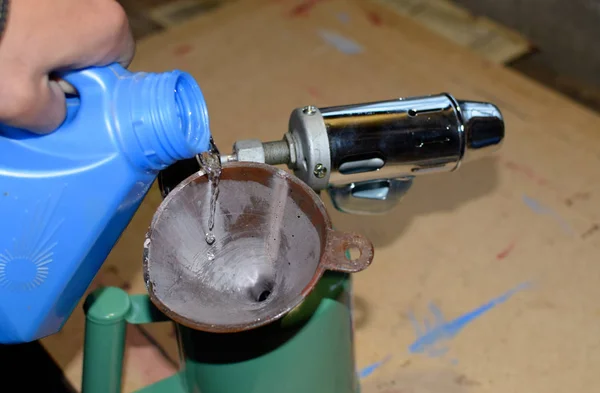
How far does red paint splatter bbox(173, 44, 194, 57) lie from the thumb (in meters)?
0.56

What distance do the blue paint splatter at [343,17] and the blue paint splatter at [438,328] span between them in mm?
492

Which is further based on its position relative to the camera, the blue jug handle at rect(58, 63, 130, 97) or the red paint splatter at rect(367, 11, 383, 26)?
the red paint splatter at rect(367, 11, 383, 26)

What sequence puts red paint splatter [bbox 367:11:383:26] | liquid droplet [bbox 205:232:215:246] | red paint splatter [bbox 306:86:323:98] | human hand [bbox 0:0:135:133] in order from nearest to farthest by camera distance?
human hand [bbox 0:0:135:133], liquid droplet [bbox 205:232:215:246], red paint splatter [bbox 306:86:323:98], red paint splatter [bbox 367:11:383:26]

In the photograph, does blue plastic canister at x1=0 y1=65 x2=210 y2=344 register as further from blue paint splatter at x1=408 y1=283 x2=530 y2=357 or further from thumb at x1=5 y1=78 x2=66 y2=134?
blue paint splatter at x1=408 y1=283 x2=530 y2=357

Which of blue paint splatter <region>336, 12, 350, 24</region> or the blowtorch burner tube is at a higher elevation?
the blowtorch burner tube

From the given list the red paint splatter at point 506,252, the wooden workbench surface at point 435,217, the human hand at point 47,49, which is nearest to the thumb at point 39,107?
the human hand at point 47,49

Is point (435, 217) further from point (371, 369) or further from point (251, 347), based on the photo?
point (251, 347)

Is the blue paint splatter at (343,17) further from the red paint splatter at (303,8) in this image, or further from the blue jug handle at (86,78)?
the blue jug handle at (86,78)

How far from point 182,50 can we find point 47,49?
599 millimetres

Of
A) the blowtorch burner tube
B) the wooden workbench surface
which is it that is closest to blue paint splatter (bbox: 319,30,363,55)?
the wooden workbench surface

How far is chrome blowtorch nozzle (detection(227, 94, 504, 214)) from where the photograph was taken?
18.7 inches

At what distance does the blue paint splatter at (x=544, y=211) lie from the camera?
0.73m

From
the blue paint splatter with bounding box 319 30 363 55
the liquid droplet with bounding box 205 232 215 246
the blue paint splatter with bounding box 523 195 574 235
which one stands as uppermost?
the liquid droplet with bounding box 205 232 215 246

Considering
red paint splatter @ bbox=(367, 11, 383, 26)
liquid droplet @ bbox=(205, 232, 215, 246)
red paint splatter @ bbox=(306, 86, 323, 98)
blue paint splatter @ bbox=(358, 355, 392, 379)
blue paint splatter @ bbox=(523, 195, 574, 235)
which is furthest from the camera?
red paint splatter @ bbox=(367, 11, 383, 26)
